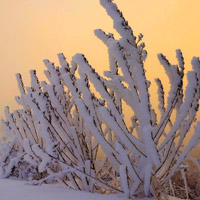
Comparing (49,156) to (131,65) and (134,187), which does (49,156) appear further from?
(131,65)

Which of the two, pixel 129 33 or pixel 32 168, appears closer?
pixel 129 33

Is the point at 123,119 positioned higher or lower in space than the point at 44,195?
higher

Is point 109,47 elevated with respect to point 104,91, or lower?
elevated

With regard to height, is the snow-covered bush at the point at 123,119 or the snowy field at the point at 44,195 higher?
the snow-covered bush at the point at 123,119

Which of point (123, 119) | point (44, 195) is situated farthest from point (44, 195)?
point (123, 119)

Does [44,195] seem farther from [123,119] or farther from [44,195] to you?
[123,119]

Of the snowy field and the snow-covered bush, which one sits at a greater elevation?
the snow-covered bush

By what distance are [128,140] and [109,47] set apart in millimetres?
499

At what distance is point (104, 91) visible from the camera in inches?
68.7

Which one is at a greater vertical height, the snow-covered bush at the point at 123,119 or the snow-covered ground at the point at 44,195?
the snow-covered bush at the point at 123,119

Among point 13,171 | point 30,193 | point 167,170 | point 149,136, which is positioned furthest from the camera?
point 13,171

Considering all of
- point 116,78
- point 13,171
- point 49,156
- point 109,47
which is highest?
point 109,47

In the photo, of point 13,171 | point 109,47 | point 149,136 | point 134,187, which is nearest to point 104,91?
point 109,47

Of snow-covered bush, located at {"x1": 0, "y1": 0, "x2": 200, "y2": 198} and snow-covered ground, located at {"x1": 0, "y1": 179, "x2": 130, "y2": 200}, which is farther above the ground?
snow-covered bush, located at {"x1": 0, "y1": 0, "x2": 200, "y2": 198}
